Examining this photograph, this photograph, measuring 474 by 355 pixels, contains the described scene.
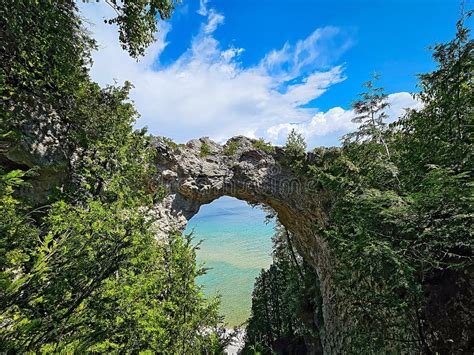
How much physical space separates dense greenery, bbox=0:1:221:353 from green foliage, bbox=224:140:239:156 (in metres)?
5.87

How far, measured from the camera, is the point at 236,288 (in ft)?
149

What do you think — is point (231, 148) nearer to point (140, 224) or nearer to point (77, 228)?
point (140, 224)

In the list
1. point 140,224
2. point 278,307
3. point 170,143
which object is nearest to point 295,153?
point 170,143

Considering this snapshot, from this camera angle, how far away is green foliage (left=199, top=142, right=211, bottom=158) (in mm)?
12781

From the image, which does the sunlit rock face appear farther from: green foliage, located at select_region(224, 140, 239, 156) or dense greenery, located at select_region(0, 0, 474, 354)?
dense greenery, located at select_region(0, 0, 474, 354)

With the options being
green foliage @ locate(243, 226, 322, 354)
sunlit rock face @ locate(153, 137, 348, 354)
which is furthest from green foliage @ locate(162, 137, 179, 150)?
green foliage @ locate(243, 226, 322, 354)

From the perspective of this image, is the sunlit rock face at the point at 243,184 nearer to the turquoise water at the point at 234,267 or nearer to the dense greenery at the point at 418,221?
the dense greenery at the point at 418,221

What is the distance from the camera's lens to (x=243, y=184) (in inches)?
513

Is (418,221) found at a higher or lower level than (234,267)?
higher

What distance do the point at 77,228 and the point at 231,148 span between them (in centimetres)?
1001

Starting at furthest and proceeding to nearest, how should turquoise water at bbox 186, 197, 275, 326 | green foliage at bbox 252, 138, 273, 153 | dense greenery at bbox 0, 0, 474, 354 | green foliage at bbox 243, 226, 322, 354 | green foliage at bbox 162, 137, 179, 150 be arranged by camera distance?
1. turquoise water at bbox 186, 197, 275, 326
2. green foliage at bbox 243, 226, 322, 354
3. green foliage at bbox 252, 138, 273, 153
4. green foliage at bbox 162, 137, 179, 150
5. dense greenery at bbox 0, 0, 474, 354

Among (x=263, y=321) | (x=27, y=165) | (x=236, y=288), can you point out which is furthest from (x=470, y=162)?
(x=236, y=288)

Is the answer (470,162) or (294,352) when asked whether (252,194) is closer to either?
(470,162)

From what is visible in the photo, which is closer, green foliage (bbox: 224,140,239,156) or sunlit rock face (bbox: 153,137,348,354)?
sunlit rock face (bbox: 153,137,348,354)
